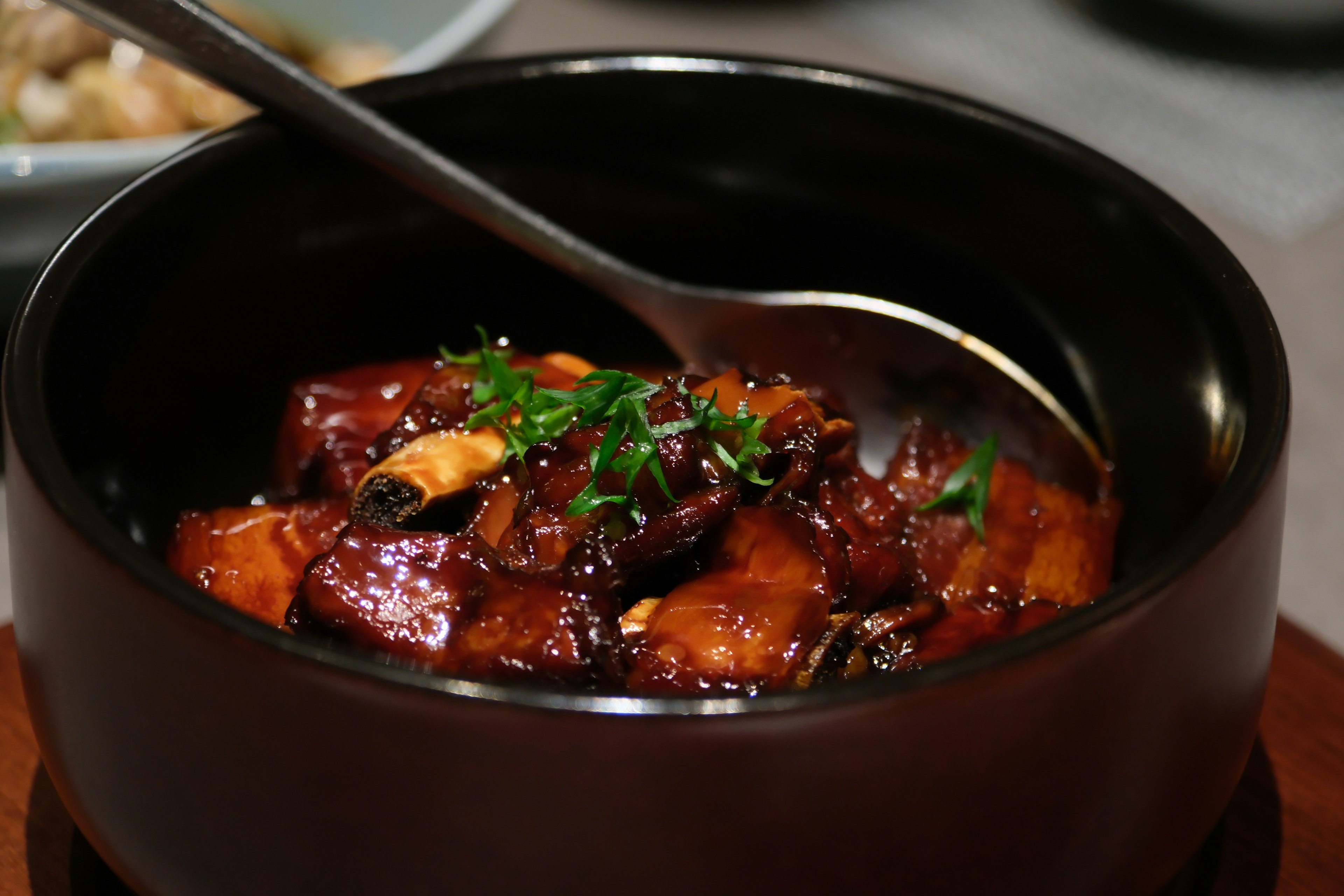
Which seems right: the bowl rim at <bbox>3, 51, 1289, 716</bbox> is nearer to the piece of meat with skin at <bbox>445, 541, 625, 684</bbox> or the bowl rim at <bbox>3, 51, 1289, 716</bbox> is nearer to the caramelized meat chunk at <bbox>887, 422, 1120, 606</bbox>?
the piece of meat with skin at <bbox>445, 541, 625, 684</bbox>

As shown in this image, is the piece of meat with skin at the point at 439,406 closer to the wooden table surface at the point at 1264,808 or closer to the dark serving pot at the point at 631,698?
the dark serving pot at the point at 631,698

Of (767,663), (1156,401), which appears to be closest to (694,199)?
(1156,401)

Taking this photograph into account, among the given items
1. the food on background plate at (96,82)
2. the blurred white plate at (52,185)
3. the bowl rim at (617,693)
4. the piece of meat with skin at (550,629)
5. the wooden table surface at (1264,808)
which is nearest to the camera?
the bowl rim at (617,693)

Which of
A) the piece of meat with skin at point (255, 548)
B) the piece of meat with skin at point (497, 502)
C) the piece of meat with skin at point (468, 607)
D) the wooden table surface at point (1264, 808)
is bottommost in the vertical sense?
the wooden table surface at point (1264, 808)

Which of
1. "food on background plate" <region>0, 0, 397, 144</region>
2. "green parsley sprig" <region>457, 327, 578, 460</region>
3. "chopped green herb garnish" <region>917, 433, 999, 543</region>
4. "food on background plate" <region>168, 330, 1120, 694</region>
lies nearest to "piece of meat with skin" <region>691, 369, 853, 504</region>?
"food on background plate" <region>168, 330, 1120, 694</region>

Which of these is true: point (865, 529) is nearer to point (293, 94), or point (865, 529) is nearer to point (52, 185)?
point (293, 94)

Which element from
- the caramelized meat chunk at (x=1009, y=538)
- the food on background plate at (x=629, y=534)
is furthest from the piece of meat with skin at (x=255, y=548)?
the caramelized meat chunk at (x=1009, y=538)

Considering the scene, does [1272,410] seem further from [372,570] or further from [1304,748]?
[372,570]
